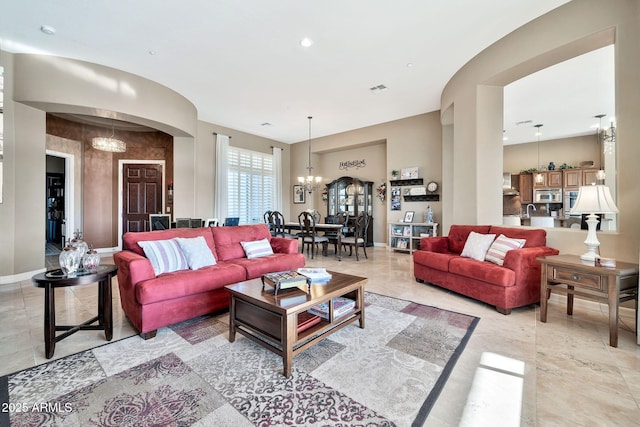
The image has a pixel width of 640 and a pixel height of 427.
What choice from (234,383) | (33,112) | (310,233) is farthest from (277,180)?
(234,383)

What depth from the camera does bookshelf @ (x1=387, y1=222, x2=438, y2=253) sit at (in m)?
6.21

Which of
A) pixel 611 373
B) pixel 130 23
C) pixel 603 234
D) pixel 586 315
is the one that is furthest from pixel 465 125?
pixel 130 23

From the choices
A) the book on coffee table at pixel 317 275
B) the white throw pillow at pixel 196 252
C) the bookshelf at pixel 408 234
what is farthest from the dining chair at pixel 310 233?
the book on coffee table at pixel 317 275

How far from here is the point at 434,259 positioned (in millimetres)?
3592

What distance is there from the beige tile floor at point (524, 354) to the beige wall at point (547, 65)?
3.21ft

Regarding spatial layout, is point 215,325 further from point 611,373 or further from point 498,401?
point 611,373

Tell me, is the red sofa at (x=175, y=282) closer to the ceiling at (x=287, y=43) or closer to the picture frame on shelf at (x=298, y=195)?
the ceiling at (x=287, y=43)

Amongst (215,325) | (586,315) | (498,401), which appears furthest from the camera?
(586,315)

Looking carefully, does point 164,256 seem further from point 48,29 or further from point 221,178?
point 221,178

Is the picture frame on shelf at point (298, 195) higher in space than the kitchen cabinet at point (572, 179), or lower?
lower

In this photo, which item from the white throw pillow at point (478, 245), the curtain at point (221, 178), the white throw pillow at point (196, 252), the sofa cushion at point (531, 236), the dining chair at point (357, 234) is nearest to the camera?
the white throw pillow at point (196, 252)

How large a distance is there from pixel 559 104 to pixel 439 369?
6.29 meters

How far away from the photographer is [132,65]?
4.23m

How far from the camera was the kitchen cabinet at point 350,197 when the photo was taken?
7.45m
